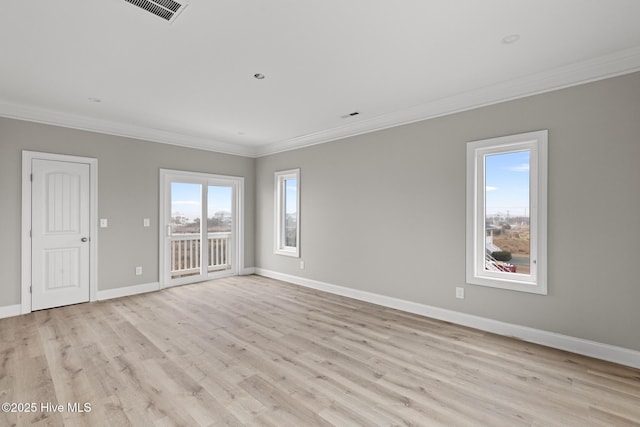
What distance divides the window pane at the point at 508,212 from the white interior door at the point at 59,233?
552cm

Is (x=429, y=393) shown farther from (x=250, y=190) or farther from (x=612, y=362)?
(x=250, y=190)

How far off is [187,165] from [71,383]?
391 cm

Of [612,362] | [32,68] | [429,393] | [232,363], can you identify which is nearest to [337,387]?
[429,393]

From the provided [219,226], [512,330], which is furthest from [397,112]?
[219,226]

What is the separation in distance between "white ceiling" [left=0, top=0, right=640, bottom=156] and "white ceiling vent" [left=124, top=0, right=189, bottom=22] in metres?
0.07

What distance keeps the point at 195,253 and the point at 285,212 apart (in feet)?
6.21

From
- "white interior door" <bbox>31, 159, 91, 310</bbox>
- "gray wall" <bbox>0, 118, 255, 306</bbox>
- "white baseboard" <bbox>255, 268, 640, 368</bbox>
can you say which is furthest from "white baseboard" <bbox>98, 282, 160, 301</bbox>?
"white baseboard" <bbox>255, 268, 640, 368</bbox>

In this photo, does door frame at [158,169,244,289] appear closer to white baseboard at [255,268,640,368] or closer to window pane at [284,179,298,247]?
window pane at [284,179,298,247]

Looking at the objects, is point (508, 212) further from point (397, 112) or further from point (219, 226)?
point (219, 226)

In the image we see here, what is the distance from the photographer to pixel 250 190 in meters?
6.51

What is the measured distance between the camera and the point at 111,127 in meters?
4.64

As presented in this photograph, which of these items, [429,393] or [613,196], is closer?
[429,393]

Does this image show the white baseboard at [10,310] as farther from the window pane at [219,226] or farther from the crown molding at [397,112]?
the window pane at [219,226]

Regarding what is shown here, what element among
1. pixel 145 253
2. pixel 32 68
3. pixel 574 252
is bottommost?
pixel 145 253
